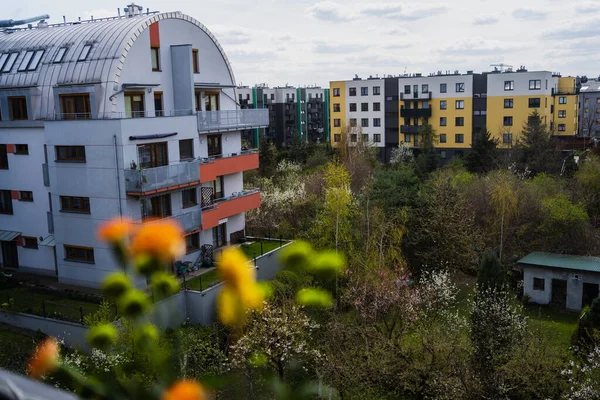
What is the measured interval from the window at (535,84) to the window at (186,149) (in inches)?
A: 1817

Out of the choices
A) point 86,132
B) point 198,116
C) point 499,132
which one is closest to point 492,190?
point 198,116

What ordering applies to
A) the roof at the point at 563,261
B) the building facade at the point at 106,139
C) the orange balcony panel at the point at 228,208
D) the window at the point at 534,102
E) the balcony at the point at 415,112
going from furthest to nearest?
the balcony at the point at 415,112
the window at the point at 534,102
the orange balcony panel at the point at 228,208
the roof at the point at 563,261
the building facade at the point at 106,139

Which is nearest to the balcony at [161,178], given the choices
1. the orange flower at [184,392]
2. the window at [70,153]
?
the window at [70,153]

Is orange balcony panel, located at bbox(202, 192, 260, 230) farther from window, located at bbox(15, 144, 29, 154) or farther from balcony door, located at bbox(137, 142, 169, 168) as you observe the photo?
window, located at bbox(15, 144, 29, 154)

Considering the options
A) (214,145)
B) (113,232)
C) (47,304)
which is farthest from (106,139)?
(113,232)

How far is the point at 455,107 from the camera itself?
2662 inches

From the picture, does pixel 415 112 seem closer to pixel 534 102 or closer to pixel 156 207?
pixel 534 102

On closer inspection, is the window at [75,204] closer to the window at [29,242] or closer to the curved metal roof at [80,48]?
the window at [29,242]

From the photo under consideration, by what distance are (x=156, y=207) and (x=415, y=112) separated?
1849 inches

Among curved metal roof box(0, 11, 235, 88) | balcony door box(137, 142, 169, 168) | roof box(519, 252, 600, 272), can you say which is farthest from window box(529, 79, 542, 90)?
balcony door box(137, 142, 169, 168)

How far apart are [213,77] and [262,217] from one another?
982 centimetres

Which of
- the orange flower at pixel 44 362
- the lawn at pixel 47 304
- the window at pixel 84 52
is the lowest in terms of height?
the lawn at pixel 47 304

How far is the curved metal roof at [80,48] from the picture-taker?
27219mm

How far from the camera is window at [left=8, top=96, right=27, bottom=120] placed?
2981cm
